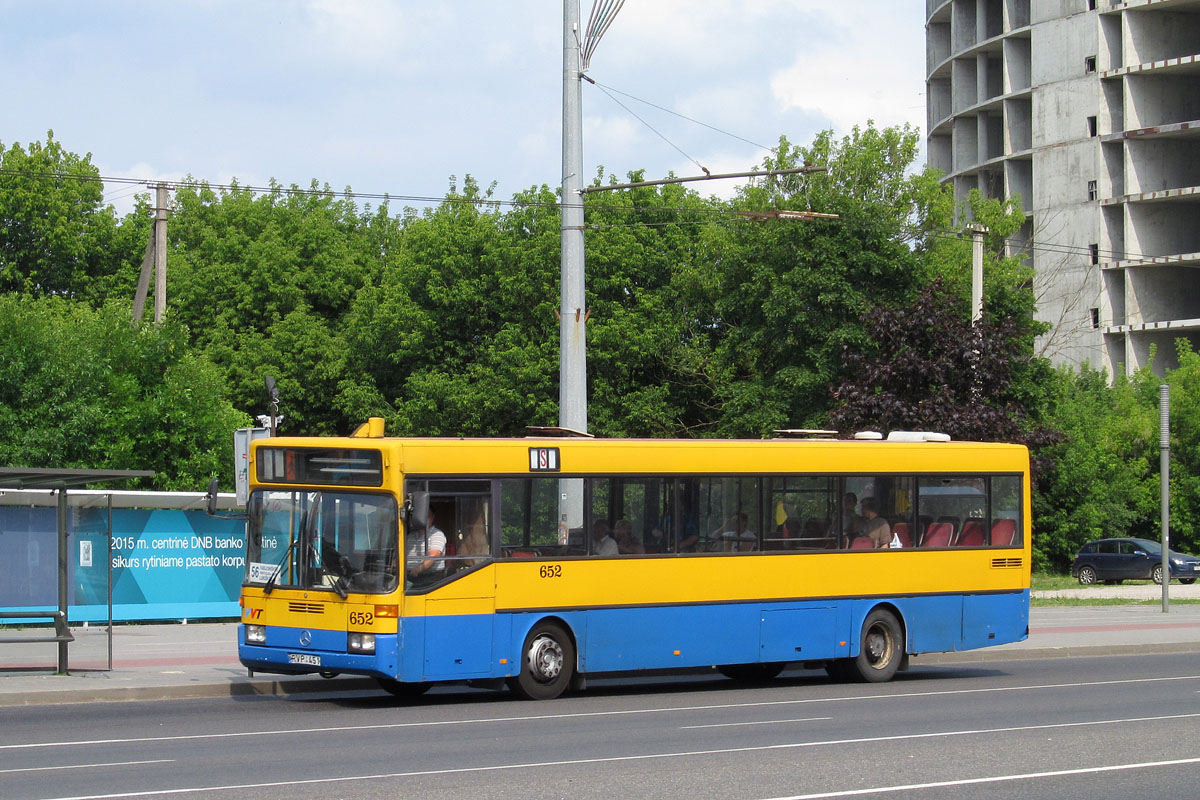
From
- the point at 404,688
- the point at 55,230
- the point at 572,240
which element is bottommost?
the point at 404,688

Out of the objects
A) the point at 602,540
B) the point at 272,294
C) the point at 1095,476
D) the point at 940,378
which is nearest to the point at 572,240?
the point at 602,540

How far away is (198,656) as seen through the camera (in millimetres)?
18891

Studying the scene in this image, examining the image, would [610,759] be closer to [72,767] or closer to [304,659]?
[72,767]

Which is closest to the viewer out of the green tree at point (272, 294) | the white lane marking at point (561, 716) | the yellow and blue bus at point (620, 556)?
the white lane marking at point (561, 716)

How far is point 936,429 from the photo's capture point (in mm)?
31391

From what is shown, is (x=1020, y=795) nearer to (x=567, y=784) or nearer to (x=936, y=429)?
(x=567, y=784)

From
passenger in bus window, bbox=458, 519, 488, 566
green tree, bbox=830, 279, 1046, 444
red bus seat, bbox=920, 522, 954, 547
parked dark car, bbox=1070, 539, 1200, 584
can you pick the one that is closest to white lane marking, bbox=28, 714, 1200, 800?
passenger in bus window, bbox=458, 519, 488, 566

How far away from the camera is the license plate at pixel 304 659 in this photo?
14.1 metres

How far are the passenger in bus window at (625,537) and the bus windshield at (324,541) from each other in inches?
107

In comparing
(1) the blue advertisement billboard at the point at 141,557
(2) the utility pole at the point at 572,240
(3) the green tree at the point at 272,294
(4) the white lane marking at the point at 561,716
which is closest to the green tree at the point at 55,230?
(3) the green tree at the point at 272,294

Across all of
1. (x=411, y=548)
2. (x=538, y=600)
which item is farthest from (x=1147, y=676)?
(x=411, y=548)

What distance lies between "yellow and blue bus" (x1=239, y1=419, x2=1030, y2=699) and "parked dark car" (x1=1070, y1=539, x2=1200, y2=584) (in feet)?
95.2

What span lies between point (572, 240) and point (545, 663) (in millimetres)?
7619

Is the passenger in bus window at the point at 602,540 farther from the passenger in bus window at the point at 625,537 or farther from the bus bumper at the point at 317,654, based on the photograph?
the bus bumper at the point at 317,654
